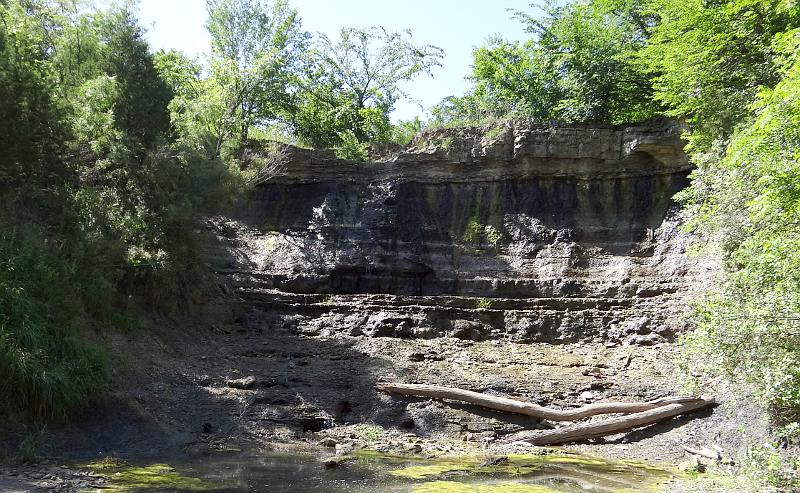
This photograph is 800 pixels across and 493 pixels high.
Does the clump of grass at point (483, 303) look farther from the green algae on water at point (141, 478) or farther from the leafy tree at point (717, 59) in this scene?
the green algae on water at point (141, 478)

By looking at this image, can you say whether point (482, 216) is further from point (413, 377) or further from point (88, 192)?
point (88, 192)

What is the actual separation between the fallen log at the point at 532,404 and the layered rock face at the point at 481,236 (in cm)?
488

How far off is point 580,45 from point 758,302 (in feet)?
59.5

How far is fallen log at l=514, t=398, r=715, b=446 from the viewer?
504 inches

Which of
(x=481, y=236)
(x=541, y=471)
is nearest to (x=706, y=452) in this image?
(x=541, y=471)

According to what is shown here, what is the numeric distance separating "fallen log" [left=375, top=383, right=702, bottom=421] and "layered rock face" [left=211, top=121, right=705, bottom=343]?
488 cm

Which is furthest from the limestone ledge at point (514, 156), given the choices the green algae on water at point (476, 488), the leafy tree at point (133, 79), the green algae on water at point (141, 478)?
the green algae on water at point (476, 488)

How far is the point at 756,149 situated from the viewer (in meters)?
9.00

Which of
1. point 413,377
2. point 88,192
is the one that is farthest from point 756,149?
point 88,192

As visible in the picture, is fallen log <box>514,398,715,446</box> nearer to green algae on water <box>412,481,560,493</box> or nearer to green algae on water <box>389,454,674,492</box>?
green algae on water <box>389,454,674,492</box>

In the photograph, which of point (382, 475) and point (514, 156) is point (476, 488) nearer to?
point (382, 475)

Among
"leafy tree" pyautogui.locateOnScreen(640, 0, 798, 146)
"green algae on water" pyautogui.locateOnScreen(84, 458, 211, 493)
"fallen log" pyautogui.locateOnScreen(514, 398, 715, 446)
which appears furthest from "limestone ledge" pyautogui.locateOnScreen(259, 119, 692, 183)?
"green algae on water" pyautogui.locateOnScreen(84, 458, 211, 493)

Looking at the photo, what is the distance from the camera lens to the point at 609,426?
12.9 meters

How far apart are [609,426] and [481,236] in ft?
36.4
